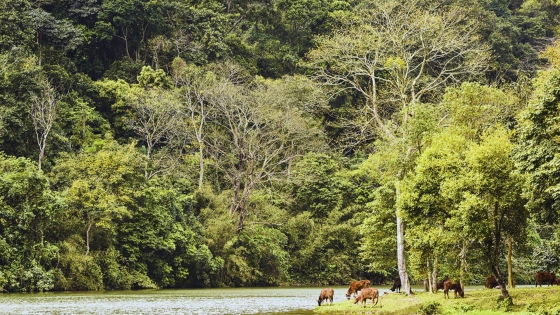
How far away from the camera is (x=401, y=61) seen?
41875 millimetres

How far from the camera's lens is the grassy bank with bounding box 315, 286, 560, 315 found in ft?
93.1

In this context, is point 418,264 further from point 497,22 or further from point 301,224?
point 497,22

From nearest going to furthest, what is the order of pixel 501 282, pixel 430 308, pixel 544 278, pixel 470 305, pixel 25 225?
pixel 501 282 → pixel 470 305 → pixel 430 308 → pixel 544 278 → pixel 25 225

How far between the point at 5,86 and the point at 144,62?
25363 mm

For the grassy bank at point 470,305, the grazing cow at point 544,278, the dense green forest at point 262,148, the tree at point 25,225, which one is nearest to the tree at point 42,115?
the dense green forest at point 262,148

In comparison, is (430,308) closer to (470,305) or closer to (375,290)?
(470,305)

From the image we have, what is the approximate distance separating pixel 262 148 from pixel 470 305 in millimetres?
45766

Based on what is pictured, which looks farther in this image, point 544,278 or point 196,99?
point 196,99

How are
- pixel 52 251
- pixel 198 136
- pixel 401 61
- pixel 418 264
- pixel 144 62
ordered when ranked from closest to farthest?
pixel 418 264, pixel 401 61, pixel 52 251, pixel 198 136, pixel 144 62

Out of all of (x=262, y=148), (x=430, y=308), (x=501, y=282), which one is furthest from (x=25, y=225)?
(x=501, y=282)

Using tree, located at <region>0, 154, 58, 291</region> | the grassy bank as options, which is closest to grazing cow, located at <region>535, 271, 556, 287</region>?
the grassy bank

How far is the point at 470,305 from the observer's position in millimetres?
30859

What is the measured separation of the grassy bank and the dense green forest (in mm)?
1678

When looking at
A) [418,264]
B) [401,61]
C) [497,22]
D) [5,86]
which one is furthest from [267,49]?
[418,264]
